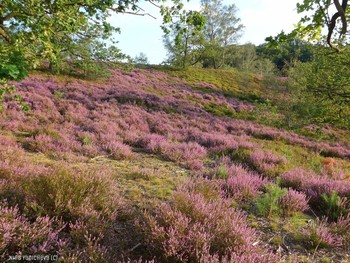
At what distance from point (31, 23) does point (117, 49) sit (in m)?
4.05

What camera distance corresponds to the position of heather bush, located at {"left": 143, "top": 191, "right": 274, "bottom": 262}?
310cm

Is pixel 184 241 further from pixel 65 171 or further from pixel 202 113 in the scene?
pixel 202 113

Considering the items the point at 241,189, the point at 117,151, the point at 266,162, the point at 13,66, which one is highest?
the point at 13,66

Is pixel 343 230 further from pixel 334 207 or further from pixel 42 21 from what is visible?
pixel 42 21

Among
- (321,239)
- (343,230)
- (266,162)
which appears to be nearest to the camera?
(321,239)

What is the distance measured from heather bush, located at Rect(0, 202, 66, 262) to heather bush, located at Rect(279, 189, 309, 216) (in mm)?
3852

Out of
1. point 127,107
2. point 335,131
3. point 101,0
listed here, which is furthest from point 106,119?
point 335,131

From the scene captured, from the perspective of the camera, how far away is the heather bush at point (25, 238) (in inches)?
116

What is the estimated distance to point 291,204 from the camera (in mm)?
4973

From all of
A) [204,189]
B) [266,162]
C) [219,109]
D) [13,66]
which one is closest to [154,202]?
[204,189]

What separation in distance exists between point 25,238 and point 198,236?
204 centimetres

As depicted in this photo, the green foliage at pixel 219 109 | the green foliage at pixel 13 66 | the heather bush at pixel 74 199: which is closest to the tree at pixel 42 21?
the green foliage at pixel 13 66

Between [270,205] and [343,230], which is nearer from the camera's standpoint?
[343,230]

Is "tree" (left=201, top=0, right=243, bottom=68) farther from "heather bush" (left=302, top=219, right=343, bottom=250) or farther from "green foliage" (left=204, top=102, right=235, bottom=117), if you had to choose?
"heather bush" (left=302, top=219, right=343, bottom=250)
